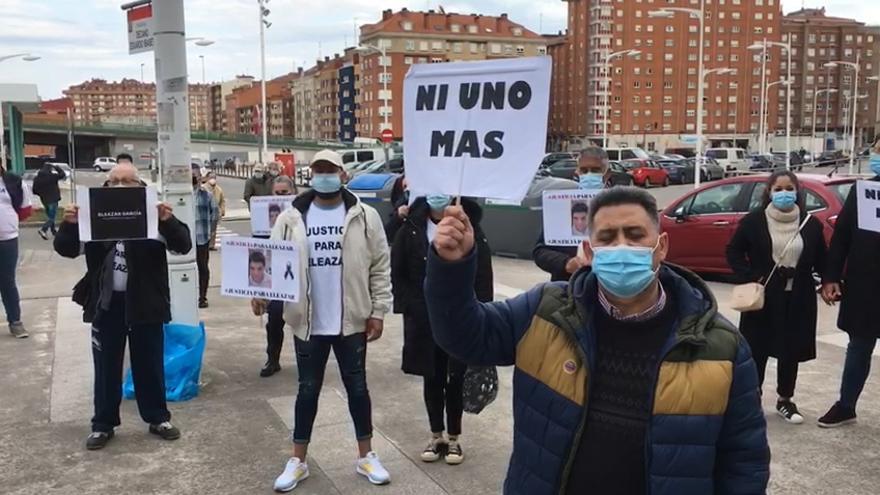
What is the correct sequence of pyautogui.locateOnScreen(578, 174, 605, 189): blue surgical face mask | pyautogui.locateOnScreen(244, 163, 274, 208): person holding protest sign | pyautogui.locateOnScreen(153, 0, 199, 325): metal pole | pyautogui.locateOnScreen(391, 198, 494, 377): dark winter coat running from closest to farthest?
pyautogui.locateOnScreen(391, 198, 494, 377): dark winter coat < pyautogui.locateOnScreen(578, 174, 605, 189): blue surgical face mask < pyautogui.locateOnScreen(153, 0, 199, 325): metal pole < pyautogui.locateOnScreen(244, 163, 274, 208): person holding protest sign

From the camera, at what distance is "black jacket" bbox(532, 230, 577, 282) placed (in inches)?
186

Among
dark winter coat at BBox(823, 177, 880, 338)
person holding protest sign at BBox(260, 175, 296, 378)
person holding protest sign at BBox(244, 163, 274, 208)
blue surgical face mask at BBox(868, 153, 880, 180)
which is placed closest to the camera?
dark winter coat at BBox(823, 177, 880, 338)

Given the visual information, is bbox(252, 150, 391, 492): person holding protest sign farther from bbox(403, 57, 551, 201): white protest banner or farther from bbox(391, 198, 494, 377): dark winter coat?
bbox(403, 57, 551, 201): white protest banner

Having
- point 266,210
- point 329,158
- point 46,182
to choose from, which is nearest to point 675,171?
point 46,182

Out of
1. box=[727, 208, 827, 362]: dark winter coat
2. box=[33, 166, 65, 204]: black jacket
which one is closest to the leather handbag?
box=[727, 208, 827, 362]: dark winter coat

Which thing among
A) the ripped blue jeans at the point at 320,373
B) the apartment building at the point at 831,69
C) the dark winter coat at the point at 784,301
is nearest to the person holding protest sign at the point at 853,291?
the dark winter coat at the point at 784,301

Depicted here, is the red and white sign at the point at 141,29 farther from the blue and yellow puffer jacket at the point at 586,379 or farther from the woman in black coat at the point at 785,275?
the blue and yellow puffer jacket at the point at 586,379

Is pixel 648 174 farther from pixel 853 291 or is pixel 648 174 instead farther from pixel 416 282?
pixel 416 282

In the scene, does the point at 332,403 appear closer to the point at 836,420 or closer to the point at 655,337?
the point at 836,420

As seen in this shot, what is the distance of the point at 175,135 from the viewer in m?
6.24

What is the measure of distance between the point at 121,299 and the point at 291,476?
5.10ft

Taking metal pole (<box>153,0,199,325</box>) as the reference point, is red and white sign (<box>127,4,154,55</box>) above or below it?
above

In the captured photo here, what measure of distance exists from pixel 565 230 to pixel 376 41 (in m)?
112

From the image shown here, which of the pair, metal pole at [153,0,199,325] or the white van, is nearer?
metal pole at [153,0,199,325]
